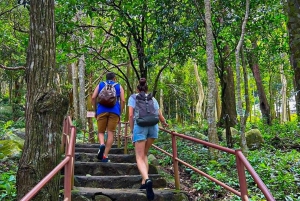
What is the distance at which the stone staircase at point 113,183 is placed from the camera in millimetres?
4500

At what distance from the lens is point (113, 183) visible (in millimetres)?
5273

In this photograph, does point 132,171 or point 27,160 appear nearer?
point 27,160

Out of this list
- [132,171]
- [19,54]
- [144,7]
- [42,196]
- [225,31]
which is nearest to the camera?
[42,196]

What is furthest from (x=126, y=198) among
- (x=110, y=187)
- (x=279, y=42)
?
(x=279, y=42)

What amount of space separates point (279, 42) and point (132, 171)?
7.67m

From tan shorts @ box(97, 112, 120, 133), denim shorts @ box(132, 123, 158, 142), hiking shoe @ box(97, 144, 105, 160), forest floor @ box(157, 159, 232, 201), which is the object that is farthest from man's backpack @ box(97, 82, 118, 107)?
forest floor @ box(157, 159, 232, 201)

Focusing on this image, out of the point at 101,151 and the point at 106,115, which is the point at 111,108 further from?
the point at 101,151

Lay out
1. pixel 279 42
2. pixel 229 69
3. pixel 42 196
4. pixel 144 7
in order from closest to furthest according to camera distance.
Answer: pixel 42 196 < pixel 144 7 < pixel 279 42 < pixel 229 69

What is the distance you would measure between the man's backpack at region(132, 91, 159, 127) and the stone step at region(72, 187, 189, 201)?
1.04 meters

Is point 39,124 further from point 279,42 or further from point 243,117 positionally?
point 279,42

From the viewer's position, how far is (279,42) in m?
10.8

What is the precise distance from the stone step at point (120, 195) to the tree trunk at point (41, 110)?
2.14 ft

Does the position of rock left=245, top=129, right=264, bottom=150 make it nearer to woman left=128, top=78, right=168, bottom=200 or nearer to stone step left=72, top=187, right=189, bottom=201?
stone step left=72, top=187, right=189, bottom=201

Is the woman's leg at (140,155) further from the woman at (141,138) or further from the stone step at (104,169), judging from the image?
the stone step at (104,169)
